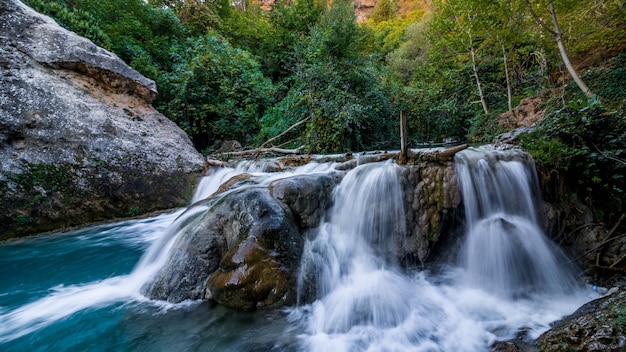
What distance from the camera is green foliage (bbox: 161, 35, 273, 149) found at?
32.1 ft

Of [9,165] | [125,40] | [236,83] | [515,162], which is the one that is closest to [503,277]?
[515,162]

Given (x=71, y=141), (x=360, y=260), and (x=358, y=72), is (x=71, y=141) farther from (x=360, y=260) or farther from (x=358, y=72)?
(x=358, y=72)

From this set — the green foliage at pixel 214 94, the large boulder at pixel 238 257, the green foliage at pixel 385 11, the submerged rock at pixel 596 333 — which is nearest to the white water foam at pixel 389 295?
the large boulder at pixel 238 257

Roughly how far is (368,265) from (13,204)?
266 inches

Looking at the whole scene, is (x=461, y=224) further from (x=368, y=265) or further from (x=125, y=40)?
(x=125, y=40)

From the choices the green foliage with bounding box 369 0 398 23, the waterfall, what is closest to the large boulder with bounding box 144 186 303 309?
the waterfall

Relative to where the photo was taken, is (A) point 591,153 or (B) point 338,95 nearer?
(A) point 591,153

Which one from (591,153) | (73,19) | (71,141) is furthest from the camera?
(73,19)

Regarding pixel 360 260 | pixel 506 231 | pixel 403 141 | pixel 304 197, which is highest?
pixel 403 141

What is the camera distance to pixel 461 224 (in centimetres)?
354

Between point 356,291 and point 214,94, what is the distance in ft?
33.5

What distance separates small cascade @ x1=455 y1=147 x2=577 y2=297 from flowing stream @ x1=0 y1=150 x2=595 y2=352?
0.05ft

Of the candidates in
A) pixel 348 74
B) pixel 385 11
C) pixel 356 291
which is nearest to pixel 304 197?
pixel 356 291

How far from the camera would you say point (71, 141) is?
5.63m
